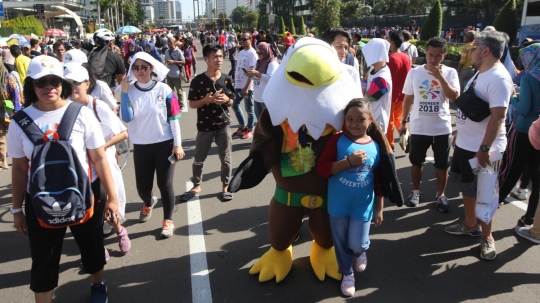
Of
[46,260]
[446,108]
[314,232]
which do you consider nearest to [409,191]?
[446,108]

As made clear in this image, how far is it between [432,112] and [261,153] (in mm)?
2265

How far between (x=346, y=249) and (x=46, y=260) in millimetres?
2008

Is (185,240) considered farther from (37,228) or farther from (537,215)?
(537,215)

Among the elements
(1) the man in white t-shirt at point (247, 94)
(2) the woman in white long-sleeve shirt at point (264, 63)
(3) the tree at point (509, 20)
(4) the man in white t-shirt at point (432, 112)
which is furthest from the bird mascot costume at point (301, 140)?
(3) the tree at point (509, 20)

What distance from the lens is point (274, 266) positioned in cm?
322

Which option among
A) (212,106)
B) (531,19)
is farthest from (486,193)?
(531,19)

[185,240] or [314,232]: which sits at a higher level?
[314,232]

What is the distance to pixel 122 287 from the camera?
3.21m

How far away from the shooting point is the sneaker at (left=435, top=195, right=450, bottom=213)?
4.43 m

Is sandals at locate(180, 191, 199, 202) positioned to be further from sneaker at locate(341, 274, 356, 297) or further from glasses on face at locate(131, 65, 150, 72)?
sneaker at locate(341, 274, 356, 297)

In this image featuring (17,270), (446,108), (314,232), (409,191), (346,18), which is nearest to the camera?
(314,232)

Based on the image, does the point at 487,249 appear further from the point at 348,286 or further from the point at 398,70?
the point at 398,70

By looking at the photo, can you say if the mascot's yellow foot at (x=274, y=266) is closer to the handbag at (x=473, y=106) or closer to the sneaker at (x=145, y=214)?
the sneaker at (x=145, y=214)

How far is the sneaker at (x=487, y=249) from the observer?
3482mm
